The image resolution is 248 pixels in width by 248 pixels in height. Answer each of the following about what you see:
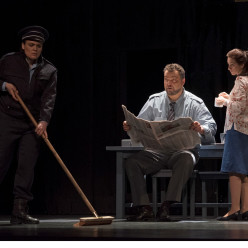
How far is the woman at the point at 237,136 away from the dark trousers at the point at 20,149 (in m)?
1.48

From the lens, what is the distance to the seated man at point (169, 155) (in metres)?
4.91

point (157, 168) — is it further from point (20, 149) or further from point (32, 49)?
point (32, 49)

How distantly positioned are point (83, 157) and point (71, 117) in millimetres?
450

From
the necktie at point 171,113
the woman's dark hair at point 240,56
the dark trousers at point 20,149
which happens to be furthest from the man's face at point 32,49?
the woman's dark hair at point 240,56

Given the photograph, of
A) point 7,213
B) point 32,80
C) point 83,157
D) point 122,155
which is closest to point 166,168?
point 122,155

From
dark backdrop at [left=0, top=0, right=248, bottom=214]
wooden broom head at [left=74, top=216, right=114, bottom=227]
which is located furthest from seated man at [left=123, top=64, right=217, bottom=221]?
dark backdrop at [left=0, top=0, right=248, bottom=214]

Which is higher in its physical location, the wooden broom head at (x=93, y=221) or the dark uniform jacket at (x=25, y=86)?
the dark uniform jacket at (x=25, y=86)

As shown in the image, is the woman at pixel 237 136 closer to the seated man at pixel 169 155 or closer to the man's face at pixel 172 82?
the seated man at pixel 169 155

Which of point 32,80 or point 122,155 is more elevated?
point 32,80

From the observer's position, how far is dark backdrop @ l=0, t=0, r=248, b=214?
6770 millimetres

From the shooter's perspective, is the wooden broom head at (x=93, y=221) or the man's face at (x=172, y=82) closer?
the wooden broom head at (x=93, y=221)

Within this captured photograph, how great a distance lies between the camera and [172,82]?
5.34 m

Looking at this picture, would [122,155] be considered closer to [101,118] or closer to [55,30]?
[101,118]

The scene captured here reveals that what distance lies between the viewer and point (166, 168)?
5.25 metres
